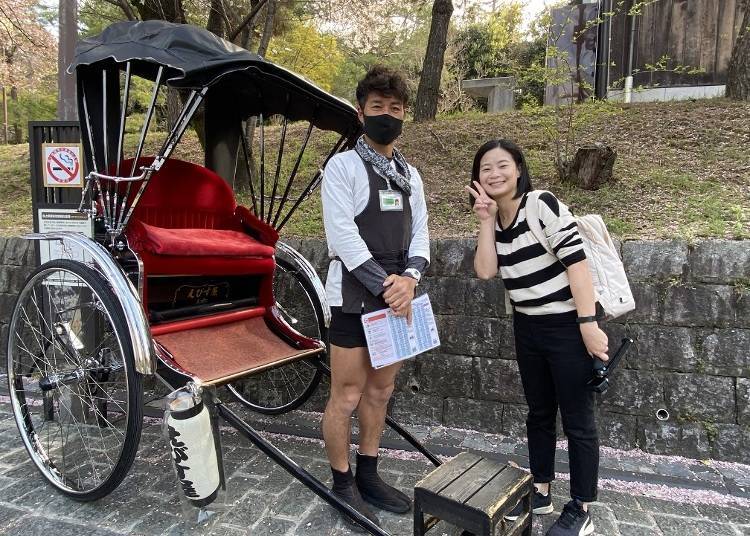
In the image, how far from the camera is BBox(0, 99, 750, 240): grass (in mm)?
3799

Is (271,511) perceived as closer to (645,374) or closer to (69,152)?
(645,374)

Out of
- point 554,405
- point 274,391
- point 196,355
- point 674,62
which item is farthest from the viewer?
point 674,62

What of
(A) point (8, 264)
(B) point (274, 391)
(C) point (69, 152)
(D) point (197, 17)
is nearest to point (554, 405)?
(B) point (274, 391)

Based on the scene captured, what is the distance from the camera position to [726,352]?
2996 mm

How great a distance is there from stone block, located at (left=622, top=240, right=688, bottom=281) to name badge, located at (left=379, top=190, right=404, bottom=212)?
1638 millimetres

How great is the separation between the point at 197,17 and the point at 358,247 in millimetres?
7022

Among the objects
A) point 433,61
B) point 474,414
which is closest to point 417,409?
point 474,414

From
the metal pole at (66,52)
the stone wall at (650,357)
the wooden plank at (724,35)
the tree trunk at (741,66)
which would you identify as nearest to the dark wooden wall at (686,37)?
the wooden plank at (724,35)

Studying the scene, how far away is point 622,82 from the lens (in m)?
7.50

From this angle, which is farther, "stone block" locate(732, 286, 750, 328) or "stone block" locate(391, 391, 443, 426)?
"stone block" locate(391, 391, 443, 426)

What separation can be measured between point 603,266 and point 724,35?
22.5 ft

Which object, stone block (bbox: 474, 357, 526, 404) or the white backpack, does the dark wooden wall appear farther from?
the white backpack

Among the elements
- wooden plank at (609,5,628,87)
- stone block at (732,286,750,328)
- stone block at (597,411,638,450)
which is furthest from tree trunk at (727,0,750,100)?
stone block at (597,411,638,450)

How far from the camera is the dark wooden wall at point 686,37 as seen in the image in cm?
713
